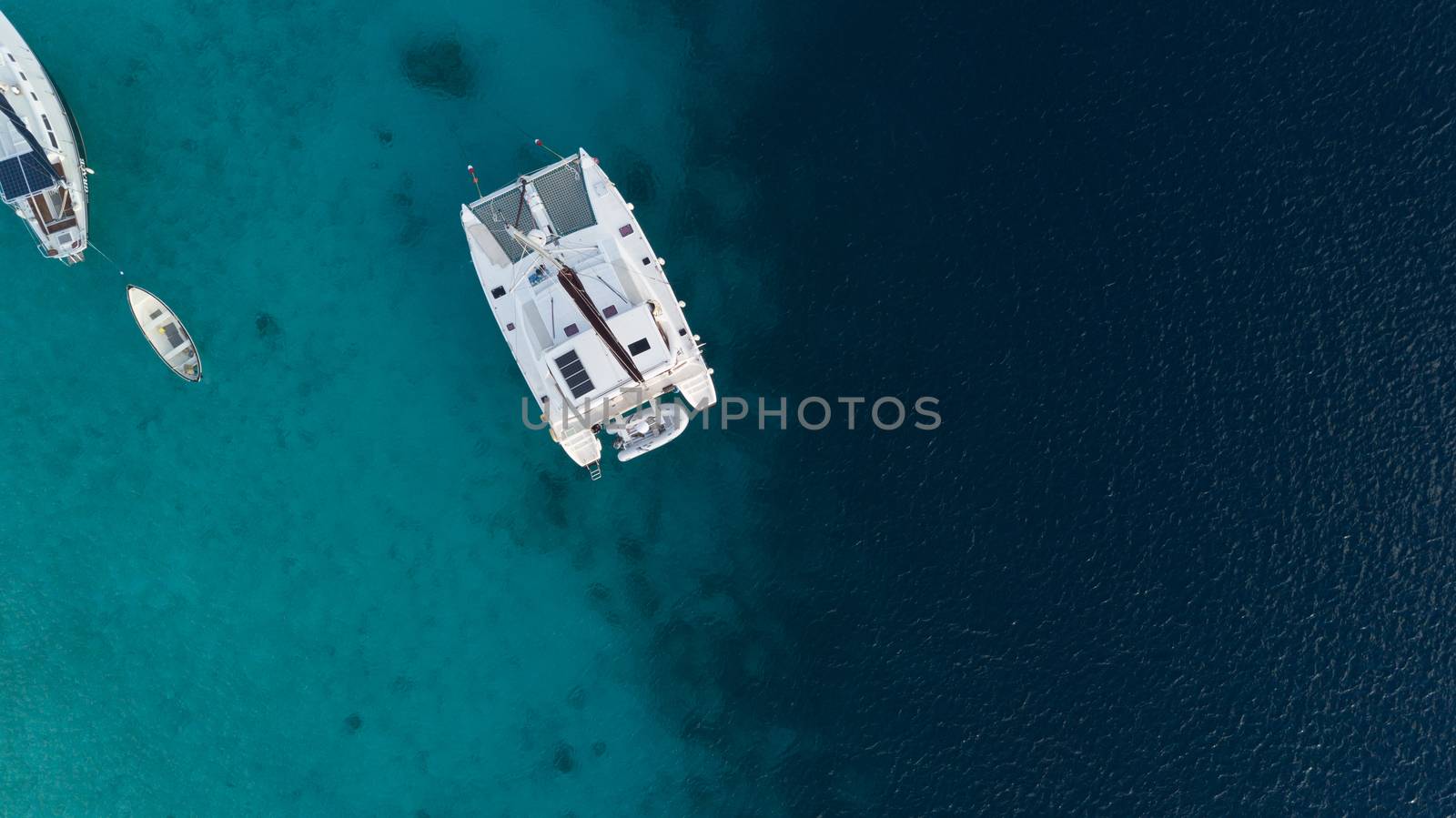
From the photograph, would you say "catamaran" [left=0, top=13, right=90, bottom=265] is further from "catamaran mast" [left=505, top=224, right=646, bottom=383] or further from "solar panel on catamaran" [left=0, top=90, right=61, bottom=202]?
"catamaran mast" [left=505, top=224, right=646, bottom=383]

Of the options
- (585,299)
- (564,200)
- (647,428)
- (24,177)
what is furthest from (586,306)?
(24,177)

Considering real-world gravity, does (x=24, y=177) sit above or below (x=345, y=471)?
above

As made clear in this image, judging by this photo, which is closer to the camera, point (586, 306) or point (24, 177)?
point (586, 306)

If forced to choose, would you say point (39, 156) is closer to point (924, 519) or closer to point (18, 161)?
point (18, 161)

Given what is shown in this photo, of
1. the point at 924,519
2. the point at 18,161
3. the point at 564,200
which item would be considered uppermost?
the point at 18,161

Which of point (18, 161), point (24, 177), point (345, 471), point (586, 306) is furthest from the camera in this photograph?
point (345, 471)

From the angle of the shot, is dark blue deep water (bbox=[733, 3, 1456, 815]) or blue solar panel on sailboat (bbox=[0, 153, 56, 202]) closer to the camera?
blue solar panel on sailboat (bbox=[0, 153, 56, 202])

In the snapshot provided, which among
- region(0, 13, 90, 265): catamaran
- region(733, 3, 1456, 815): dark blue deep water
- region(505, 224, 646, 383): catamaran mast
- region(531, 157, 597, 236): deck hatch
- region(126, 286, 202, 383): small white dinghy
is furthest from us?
region(733, 3, 1456, 815): dark blue deep water

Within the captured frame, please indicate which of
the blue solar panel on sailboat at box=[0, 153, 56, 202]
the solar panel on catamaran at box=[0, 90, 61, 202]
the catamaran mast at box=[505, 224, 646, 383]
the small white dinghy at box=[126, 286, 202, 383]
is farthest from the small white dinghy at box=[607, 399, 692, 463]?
the solar panel on catamaran at box=[0, 90, 61, 202]
